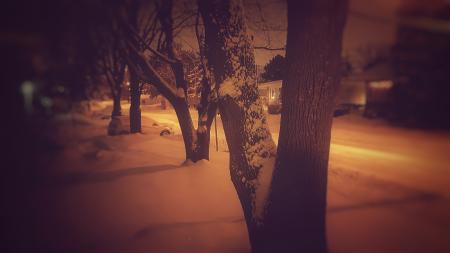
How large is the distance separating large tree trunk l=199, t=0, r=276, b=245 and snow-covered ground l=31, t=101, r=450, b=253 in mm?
1413

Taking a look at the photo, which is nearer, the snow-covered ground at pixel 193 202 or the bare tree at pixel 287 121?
the bare tree at pixel 287 121

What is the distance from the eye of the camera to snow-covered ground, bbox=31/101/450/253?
3.83 meters

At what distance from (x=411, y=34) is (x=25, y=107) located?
18.3m

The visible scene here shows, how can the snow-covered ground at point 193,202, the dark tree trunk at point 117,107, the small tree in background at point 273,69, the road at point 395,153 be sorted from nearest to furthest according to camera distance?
1. the snow-covered ground at point 193,202
2. the small tree in background at point 273,69
3. the road at point 395,153
4. the dark tree trunk at point 117,107

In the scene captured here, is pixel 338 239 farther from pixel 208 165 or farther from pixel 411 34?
pixel 411 34

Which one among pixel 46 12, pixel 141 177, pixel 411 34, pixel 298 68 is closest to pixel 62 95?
pixel 46 12

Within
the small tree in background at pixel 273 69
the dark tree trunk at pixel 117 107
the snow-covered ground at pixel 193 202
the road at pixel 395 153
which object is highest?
the small tree in background at pixel 273 69

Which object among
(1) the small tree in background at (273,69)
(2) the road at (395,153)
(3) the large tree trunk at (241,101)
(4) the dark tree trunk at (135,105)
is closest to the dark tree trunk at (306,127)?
(3) the large tree trunk at (241,101)

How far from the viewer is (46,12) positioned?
7.15ft

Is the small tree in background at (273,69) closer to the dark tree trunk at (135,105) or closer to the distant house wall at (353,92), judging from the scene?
the dark tree trunk at (135,105)

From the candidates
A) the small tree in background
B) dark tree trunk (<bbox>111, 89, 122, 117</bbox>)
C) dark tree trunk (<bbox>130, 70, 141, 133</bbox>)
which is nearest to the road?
dark tree trunk (<bbox>130, 70, 141, 133</bbox>)

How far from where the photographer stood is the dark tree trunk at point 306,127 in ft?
6.93

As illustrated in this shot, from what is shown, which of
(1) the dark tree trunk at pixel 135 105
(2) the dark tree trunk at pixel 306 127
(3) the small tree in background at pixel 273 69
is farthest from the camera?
(1) the dark tree trunk at pixel 135 105

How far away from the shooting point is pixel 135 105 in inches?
377
